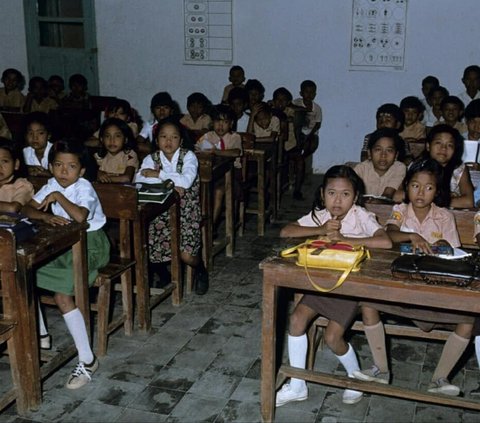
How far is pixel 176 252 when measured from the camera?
4039 mm

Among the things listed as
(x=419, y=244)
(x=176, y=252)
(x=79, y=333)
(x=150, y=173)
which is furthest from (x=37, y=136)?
(x=419, y=244)

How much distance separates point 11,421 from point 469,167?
10.3 ft

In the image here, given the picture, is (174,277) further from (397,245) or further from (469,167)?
(469,167)

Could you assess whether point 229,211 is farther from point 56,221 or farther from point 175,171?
point 56,221

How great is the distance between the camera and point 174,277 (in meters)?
4.09

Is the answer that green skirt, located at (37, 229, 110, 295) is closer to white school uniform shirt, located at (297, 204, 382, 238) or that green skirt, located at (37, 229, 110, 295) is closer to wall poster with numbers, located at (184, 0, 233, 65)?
white school uniform shirt, located at (297, 204, 382, 238)

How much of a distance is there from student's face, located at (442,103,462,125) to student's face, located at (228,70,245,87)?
8.90 ft

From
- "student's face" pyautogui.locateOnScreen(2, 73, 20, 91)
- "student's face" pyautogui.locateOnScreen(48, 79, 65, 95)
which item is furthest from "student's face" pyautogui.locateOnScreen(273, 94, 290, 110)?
"student's face" pyautogui.locateOnScreen(2, 73, 20, 91)

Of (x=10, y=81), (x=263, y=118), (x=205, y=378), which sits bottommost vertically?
(x=205, y=378)

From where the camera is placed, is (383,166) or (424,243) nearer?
(424,243)

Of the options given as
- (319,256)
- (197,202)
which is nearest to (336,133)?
(197,202)

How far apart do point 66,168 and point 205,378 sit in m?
1.20

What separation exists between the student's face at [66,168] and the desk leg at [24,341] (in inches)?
26.2

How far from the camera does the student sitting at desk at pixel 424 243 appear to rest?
111 inches
